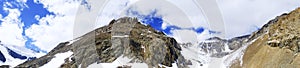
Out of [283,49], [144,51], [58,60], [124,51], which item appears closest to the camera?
[283,49]

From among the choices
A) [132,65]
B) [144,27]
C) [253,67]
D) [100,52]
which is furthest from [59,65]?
[253,67]

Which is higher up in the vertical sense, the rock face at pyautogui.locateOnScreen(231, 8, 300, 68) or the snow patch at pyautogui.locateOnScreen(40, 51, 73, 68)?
the snow patch at pyautogui.locateOnScreen(40, 51, 73, 68)

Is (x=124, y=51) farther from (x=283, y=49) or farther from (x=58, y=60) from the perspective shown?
(x=283, y=49)

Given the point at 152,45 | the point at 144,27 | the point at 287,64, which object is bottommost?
the point at 287,64

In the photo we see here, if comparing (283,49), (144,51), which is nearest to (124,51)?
(144,51)

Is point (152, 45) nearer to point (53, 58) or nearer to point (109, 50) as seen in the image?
point (109, 50)

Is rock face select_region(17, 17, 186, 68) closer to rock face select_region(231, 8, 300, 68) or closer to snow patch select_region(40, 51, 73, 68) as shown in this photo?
snow patch select_region(40, 51, 73, 68)

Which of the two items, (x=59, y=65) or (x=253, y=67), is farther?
(x=59, y=65)

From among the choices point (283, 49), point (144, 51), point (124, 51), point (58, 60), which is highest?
point (58, 60)

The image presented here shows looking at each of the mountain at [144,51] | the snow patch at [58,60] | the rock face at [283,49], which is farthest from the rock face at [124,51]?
the rock face at [283,49]

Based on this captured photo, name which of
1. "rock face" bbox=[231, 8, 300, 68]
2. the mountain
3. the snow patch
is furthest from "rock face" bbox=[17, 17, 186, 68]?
"rock face" bbox=[231, 8, 300, 68]

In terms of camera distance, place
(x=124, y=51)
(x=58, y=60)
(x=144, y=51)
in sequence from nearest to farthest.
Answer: (x=124, y=51), (x=144, y=51), (x=58, y=60)
